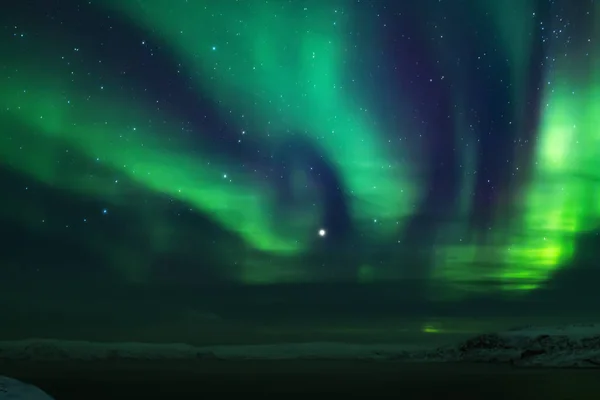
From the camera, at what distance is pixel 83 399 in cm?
14238

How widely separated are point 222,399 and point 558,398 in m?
64.3

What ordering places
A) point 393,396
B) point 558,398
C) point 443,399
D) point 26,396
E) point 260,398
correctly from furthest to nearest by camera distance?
point 393,396
point 260,398
point 443,399
point 558,398
point 26,396

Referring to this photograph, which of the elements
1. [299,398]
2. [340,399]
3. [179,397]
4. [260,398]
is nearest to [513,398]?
[340,399]

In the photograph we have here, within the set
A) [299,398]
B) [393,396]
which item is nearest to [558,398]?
[393,396]

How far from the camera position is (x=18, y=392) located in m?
36.7

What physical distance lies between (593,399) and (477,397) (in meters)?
31.0

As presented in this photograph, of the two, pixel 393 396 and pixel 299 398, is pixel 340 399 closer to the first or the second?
pixel 299 398

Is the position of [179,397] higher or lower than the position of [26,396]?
lower

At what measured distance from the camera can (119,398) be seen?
13288 cm

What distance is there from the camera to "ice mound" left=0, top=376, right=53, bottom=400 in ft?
116

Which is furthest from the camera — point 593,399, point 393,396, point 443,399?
point 393,396

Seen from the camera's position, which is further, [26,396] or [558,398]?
[558,398]

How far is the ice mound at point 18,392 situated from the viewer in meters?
35.4

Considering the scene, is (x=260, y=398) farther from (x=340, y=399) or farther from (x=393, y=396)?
(x=393, y=396)
